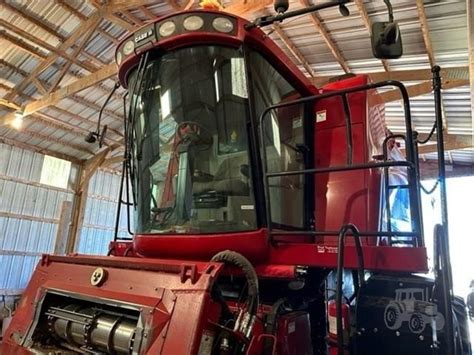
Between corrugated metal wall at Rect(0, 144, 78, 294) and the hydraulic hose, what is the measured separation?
37.1 ft

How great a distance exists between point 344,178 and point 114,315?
184 centimetres

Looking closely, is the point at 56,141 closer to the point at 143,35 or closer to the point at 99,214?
the point at 99,214

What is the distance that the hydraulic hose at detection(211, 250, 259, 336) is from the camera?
6.06 feet

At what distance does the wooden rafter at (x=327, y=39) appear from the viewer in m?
6.82

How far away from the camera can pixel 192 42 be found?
2.58 m

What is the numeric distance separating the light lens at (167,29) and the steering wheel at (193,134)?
615mm

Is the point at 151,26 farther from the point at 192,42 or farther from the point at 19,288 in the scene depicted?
the point at 19,288

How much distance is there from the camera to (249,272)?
193 centimetres

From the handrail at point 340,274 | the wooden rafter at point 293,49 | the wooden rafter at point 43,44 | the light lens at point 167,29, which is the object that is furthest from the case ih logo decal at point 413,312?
the wooden rafter at point 43,44

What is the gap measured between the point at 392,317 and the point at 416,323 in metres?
0.12

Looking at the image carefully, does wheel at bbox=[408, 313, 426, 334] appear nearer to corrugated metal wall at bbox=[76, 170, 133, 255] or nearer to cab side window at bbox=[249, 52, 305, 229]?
cab side window at bbox=[249, 52, 305, 229]

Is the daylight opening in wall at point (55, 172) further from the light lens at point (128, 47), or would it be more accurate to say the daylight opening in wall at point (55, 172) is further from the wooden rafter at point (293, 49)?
the light lens at point (128, 47)

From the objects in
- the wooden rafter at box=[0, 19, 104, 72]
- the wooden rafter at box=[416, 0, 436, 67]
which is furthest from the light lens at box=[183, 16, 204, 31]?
the wooden rafter at box=[0, 19, 104, 72]

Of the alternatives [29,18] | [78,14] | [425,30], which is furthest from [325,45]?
[29,18]
